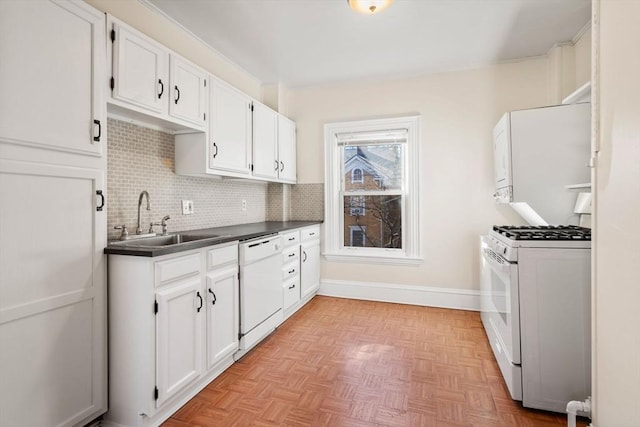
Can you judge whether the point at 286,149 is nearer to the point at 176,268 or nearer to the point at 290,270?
the point at 290,270

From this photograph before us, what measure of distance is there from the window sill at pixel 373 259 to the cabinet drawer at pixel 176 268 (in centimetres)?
222

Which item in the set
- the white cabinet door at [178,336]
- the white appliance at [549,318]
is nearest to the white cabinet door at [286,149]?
the white cabinet door at [178,336]

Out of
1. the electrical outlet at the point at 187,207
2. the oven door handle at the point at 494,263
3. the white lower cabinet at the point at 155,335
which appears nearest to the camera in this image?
the white lower cabinet at the point at 155,335

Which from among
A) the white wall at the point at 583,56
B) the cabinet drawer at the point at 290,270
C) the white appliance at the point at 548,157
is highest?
the white wall at the point at 583,56

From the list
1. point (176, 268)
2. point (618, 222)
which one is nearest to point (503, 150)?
point (618, 222)

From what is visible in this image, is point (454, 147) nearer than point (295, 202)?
Yes

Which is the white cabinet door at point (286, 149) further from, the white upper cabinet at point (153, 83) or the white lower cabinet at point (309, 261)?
the white upper cabinet at point (153, 83)

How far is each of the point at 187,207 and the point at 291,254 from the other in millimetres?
1075

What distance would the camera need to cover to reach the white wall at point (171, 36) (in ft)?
6.83

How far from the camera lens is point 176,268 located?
5.80 ft

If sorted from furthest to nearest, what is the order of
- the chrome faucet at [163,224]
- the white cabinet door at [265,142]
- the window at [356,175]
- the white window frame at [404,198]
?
the window at [356,175] < the white window frame at [404,198] < the white cabinet door at [265,142] < the chrome faucet at [163,224]

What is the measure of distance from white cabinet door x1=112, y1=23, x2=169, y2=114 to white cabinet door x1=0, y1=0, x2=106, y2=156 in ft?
0.32

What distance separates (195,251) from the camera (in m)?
1.91

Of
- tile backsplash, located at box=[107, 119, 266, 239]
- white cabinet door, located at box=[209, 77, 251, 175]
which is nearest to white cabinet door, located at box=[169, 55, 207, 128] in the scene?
white cabinet door, located at box=[209, 77, 251, 175]
